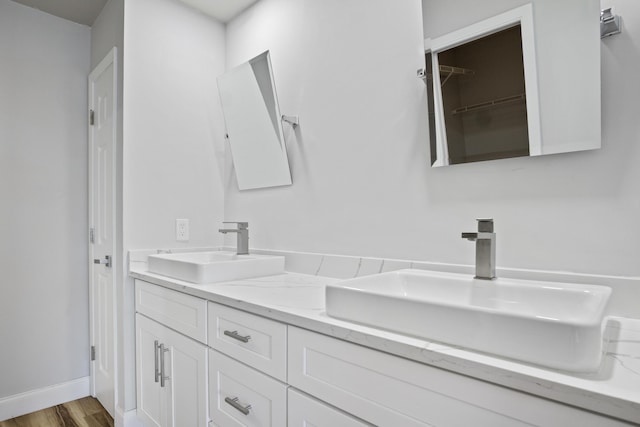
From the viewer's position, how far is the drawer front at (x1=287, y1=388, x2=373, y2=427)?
0.83m

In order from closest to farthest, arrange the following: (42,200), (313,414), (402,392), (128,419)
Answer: (402,392), (313,414), (128,419), (42,200)

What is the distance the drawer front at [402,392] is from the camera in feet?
1.90

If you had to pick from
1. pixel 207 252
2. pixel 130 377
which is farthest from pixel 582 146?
pixel 130 377

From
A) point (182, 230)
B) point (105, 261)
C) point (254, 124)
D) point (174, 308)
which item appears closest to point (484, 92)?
point (254, 124)

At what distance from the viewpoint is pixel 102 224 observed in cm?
208

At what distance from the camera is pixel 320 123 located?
1.65 meters

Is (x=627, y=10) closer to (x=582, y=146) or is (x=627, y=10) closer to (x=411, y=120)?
(x=582, y=146)

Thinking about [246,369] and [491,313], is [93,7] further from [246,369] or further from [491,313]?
[491,313]

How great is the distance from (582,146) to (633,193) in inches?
6.5

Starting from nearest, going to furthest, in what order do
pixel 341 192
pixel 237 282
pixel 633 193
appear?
pixel 633 193
pixel 237 282
pixel 341 192

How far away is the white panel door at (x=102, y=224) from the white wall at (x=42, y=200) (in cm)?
10

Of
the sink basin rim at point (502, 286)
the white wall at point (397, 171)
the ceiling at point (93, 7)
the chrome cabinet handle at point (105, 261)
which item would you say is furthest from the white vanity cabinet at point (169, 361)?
the ceiling at point (93, 7)

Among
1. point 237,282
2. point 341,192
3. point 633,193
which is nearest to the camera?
point 633,193

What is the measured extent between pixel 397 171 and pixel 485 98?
38 centimetres
